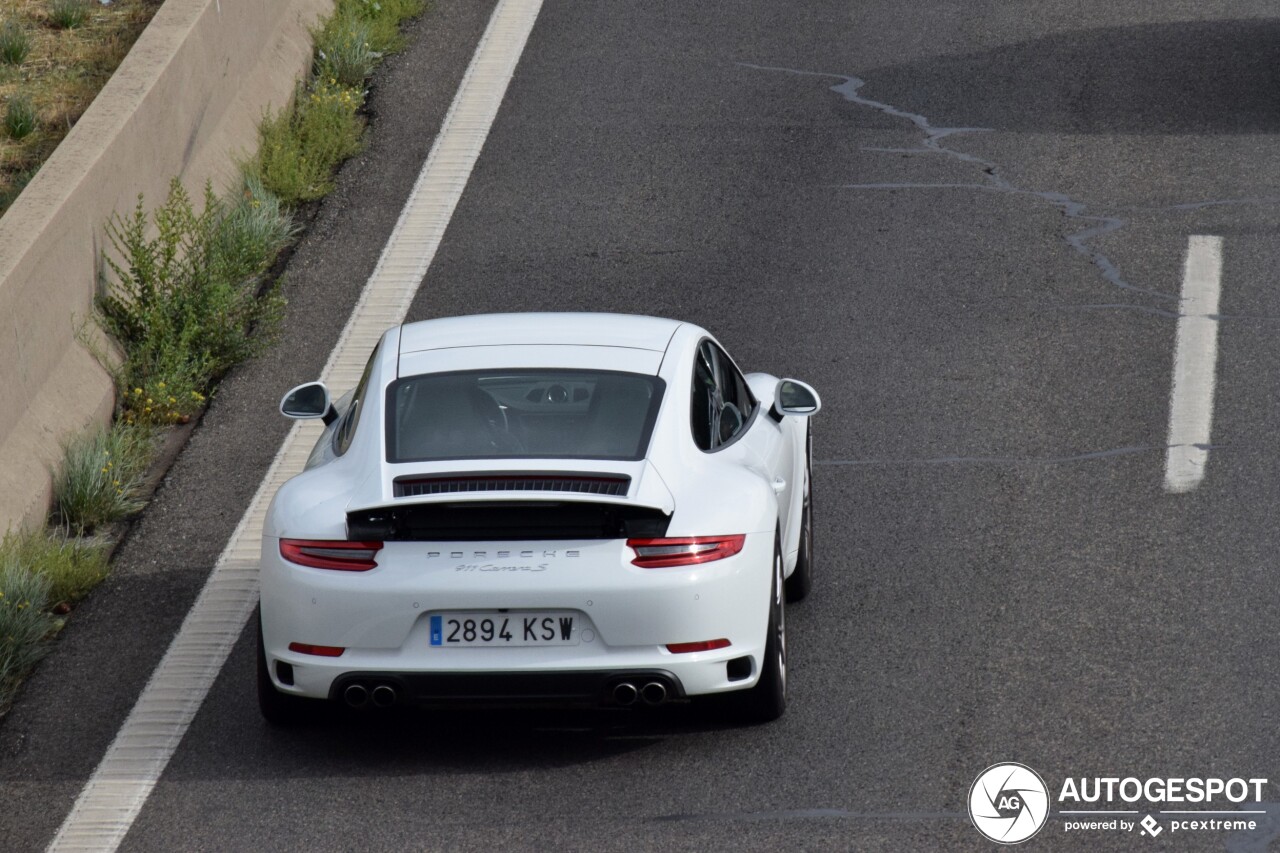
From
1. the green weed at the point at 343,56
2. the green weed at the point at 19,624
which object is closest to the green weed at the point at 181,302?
the green weed at the point at 19,624

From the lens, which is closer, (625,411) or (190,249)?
(625,411)

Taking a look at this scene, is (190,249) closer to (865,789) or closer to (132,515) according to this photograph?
(132,515)

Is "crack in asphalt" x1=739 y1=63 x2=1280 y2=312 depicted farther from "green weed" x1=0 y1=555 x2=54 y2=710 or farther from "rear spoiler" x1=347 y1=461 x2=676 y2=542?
"green weed" x1=0 y1=555 x2=54 y2=710

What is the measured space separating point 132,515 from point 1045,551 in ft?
14.7

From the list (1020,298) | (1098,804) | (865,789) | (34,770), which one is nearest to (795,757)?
(865,789)

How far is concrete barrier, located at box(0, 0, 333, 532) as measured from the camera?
9398mm

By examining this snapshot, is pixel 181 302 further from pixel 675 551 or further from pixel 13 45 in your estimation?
pixel 675 551

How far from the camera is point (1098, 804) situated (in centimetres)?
662

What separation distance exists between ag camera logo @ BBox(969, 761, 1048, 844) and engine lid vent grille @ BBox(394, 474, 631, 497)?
1.64m

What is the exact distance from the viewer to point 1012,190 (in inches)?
527

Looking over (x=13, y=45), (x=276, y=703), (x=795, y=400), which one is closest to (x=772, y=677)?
(x=795, y=400)

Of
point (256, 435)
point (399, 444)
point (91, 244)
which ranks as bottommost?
point (256, 435)

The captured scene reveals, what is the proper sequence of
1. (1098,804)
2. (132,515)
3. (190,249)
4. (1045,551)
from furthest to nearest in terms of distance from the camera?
(190,249) < (132,515) < (1045,551) < (1098,804)

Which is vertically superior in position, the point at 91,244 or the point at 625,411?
the point at 625,411
